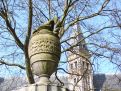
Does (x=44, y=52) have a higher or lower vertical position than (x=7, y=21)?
lower

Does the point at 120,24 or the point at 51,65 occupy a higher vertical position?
the point at 120,24

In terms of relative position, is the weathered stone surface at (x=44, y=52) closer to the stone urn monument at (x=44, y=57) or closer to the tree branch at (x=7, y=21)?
the stone urn monument at (x=44, y=57)

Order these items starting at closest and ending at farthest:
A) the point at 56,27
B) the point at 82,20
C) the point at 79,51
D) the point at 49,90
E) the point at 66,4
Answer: the point at 49,90 → the point at 56,27 → the point at 66,4 → the point at 82,20 → the point at 79,51

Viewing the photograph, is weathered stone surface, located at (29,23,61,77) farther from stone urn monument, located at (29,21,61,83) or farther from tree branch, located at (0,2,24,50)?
tree branch, located at (0,2,24,50)

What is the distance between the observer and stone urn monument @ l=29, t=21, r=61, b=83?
6430mm

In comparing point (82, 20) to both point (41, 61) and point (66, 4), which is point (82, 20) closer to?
point (66, 4)

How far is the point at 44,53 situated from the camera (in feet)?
21.1

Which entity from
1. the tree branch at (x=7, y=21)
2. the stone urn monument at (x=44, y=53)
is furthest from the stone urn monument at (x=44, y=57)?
the tree branch at (x=7, y=21)

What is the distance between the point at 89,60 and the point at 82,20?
1.53 meters

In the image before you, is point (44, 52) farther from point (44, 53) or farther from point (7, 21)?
point (7, 21)

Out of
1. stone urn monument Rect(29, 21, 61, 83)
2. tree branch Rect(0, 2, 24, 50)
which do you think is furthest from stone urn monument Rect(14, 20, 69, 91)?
tree branch Rect(0, 2, 24, 50)

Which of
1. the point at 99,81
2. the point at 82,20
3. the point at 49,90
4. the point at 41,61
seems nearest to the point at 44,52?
the point at 41,61

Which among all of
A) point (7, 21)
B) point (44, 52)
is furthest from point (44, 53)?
point (7, 21)

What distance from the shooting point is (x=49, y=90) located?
252 inches
